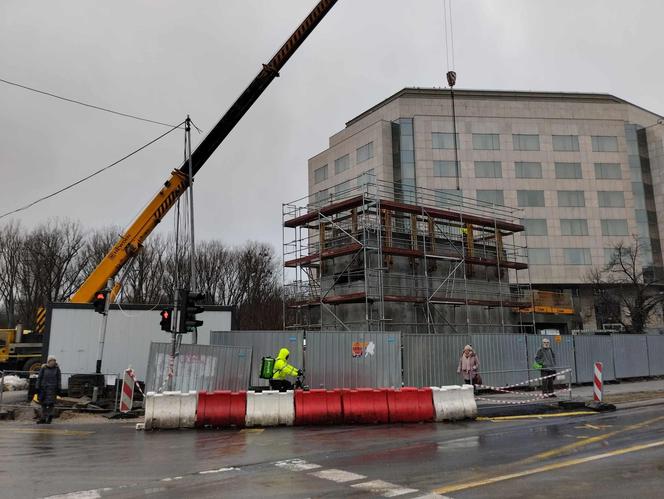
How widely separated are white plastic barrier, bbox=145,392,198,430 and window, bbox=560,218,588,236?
51.6m

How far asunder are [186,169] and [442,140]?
42456 millimetres

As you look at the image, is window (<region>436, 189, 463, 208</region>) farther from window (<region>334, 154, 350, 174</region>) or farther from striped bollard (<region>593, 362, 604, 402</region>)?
window (<region>334, 154, 350, 174</region>)

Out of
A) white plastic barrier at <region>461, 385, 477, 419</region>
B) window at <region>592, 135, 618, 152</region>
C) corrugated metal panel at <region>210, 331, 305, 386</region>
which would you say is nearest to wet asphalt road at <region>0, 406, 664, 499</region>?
white plastic barrier at <region>461, 385, 477, 419</region>

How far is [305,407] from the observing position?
12.4 metres

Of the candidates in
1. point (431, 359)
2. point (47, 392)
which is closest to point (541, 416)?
point (431, 359)

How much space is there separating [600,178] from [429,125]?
19.1m

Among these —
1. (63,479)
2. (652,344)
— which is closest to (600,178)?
(652,344)

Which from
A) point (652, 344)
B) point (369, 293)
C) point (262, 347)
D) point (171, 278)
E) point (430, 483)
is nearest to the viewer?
point (430, 483)

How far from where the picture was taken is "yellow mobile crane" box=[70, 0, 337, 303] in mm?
19156

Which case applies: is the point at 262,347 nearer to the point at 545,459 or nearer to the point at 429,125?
the point at 545,459

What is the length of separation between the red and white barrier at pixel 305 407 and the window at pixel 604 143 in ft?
179

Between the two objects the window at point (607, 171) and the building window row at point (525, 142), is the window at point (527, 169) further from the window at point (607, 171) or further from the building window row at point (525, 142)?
the window at point (607, 171)

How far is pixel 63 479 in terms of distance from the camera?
7215mm

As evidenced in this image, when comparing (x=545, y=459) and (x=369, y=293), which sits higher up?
(x=369, y=293)
